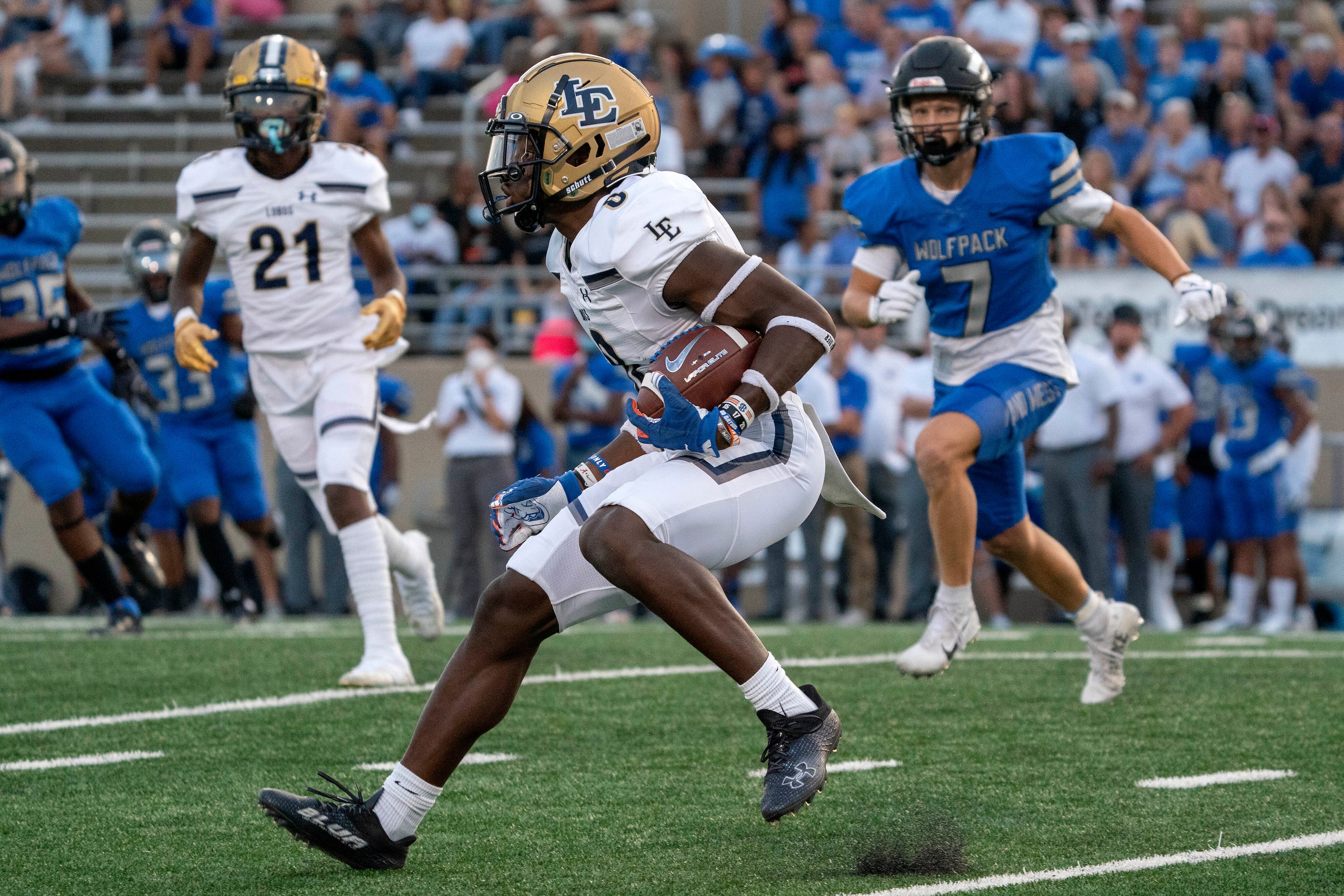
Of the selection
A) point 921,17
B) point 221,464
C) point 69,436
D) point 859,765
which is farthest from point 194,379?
point 921,17

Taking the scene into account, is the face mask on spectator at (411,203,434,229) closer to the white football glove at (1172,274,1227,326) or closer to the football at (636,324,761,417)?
the white football glove at (1172,274,1227,326)

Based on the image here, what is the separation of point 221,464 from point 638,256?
6.01 meters

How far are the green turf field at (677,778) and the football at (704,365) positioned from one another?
2.98ft

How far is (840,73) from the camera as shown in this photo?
44.4 feet

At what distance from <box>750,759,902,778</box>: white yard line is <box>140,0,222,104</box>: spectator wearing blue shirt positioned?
12.3 meters

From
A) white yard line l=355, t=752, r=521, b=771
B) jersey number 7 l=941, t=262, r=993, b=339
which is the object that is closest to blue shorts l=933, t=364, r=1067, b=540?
jersey number 7 l=941, t=262, r=993, b=339

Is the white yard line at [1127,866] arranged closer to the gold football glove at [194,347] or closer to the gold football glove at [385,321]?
the gold football glove at [385,321]

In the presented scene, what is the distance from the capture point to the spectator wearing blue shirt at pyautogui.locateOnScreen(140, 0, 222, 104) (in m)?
15.2

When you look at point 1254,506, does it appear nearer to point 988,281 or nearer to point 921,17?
point 988,281

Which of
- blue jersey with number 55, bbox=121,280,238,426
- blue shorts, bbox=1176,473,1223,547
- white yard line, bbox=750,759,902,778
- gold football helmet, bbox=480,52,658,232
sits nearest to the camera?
gold football helmet, bbox=480,52,658,232

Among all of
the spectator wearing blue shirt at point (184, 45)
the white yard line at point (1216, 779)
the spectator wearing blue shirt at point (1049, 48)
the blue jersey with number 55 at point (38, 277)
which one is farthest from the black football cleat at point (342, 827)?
the spectator wearing blue shirt at point (184, 45)

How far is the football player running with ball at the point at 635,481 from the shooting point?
3.28 meters

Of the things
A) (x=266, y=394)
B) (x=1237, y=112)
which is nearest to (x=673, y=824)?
(x=266, y=394)

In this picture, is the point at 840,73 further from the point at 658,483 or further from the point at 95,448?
the point at 658,483
